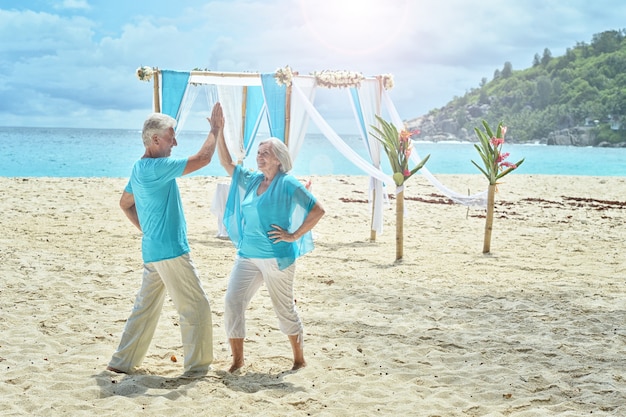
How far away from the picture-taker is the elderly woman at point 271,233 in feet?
12.3

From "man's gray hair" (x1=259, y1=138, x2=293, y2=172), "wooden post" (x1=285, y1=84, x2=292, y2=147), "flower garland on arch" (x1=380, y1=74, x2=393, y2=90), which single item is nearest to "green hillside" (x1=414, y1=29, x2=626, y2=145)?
"flower garland on arch" (x1=380, y1=74, x2=393, y2=90)

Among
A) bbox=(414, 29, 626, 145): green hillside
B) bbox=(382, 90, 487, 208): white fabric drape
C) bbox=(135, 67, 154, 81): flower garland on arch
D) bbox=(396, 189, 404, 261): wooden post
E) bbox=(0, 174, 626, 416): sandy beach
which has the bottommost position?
bbox=(0, 174, 626, 416): sandy beach

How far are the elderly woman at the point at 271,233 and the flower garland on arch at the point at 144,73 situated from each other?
5017 mm

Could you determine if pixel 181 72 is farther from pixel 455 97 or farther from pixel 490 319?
pixel 455 97

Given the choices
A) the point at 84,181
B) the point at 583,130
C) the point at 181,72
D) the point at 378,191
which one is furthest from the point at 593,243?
the point at 583,130

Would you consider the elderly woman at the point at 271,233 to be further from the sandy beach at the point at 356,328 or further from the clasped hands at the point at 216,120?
the sandy beach at the point at 356,328

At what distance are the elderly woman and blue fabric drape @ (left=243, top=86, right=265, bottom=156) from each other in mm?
5549

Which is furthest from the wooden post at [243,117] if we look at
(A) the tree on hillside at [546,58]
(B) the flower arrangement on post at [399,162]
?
(A) the tree on hillside at [546,58]

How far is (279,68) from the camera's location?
8.71m

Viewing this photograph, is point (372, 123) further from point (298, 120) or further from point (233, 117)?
point (233, 117)

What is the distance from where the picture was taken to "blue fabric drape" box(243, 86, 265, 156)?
9.43 meters

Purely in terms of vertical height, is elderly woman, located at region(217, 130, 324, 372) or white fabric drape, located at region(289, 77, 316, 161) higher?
white fabric drape, located at region(289, 77, 316, 161)

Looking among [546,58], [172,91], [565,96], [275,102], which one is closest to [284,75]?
[275,102]

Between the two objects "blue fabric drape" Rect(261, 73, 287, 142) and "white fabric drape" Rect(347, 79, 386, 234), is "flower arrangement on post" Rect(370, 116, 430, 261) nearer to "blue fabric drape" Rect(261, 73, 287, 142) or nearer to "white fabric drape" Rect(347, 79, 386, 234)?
"white fabric drape" Rect(347, 79, 386, 234)
